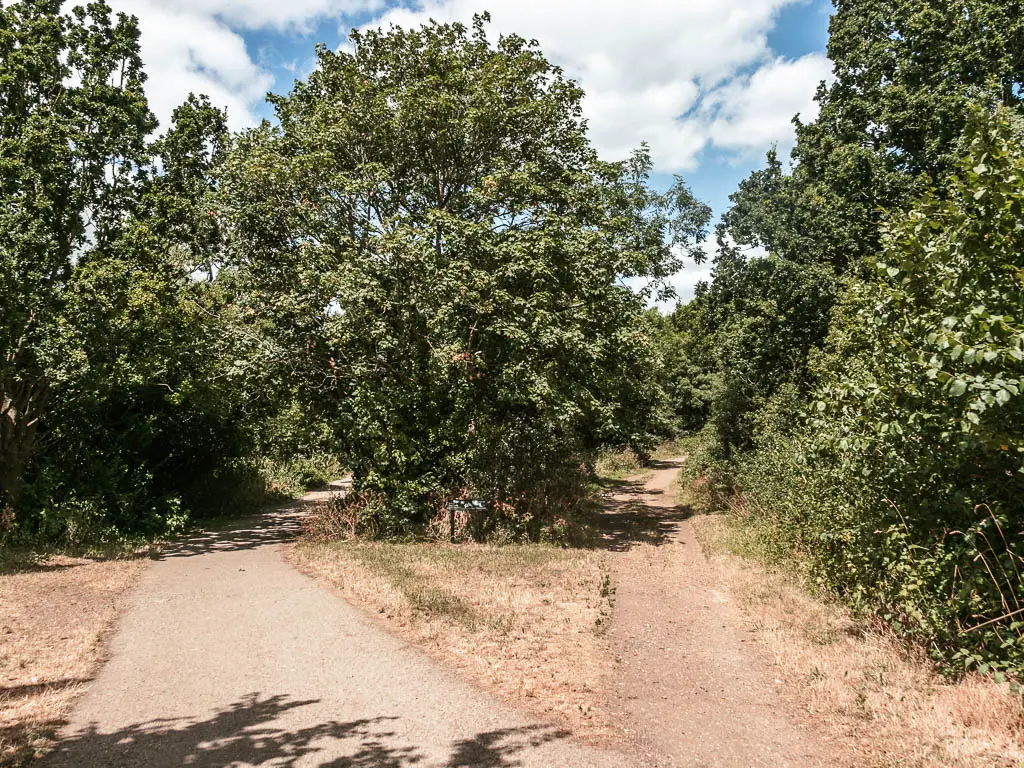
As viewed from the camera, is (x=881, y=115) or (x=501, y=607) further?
(x=881, y=115)

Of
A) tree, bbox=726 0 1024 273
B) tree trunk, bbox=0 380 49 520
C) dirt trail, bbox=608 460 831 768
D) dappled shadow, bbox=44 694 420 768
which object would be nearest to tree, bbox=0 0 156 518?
tree trunk, bbox=0 380 49 520

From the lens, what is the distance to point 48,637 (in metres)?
7.74

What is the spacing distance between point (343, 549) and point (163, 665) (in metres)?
6.19

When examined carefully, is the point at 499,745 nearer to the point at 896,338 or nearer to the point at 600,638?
the point at 600,638

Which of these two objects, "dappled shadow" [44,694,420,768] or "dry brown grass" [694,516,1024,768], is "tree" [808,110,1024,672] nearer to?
"dry brown grass" [694,516,1024,768]

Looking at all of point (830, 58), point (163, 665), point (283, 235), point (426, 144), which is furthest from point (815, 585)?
point (830, 58)

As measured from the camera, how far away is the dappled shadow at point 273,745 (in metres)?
4.81

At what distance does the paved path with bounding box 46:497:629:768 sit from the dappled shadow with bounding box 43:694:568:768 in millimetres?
14

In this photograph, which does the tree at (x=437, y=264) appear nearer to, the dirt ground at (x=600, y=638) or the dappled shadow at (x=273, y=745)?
the dirt ground at (x=600, y=638)

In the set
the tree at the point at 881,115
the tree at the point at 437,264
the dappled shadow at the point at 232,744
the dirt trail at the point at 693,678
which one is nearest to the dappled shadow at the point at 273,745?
the dappled shadow at the point at 232,744

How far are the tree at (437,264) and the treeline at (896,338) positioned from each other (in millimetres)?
5009

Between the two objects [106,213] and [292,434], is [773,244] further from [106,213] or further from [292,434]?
[106,213]

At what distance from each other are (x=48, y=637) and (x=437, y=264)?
29.2 feet

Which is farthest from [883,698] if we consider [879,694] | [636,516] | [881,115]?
[881,115]
